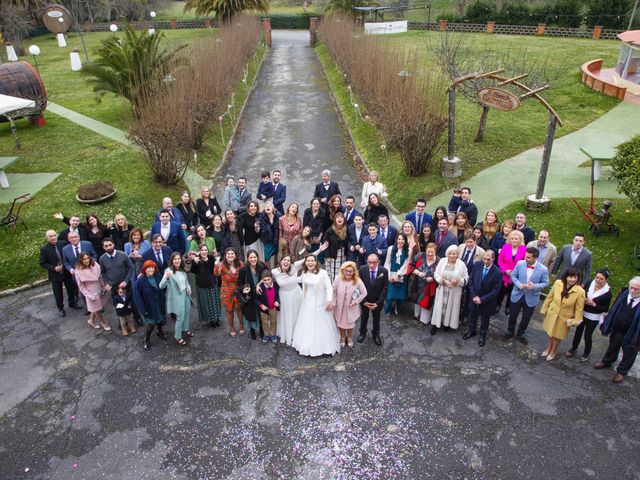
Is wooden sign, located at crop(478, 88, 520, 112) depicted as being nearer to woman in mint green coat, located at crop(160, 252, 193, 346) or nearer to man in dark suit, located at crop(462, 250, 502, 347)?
man in dark suit, located at crop(462, 250, 502, 347)

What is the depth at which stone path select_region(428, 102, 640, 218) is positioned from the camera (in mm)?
12273

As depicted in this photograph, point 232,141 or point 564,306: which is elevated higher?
→ point 564,306

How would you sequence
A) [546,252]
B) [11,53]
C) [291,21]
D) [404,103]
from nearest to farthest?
[546,252] < [404,103] < [11,53] < [291,21]

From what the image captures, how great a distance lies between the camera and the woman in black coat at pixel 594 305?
6652mm

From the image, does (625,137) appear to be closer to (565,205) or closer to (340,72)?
(565,205)

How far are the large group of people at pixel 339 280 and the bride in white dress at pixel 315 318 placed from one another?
0.05ft

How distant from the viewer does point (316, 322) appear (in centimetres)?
722

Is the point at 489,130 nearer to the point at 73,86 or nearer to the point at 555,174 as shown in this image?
the point at 555,174

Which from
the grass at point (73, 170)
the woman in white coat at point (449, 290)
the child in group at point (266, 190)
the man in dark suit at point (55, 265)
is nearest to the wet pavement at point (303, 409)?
the woman in white coat at point (449, 290)

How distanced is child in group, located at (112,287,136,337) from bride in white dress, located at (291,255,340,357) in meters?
2.71

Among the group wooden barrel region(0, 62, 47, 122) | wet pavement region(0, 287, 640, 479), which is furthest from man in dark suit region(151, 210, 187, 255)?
wooden barrel region(0, 62, 47, 122)

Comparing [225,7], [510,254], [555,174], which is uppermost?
[225,7]

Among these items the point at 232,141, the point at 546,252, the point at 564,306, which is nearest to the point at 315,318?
the point at 564,306

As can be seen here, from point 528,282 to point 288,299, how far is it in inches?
142
